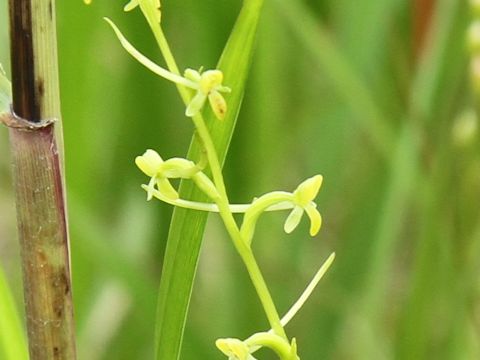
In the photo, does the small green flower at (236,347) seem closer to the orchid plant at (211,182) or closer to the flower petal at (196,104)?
the orchid plant at (211,182)

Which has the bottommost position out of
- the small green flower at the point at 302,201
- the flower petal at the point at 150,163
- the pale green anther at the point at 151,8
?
the small green flower at the point at 302,201

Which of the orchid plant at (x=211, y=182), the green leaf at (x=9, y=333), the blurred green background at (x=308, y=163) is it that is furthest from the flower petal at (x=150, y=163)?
the blurred green background at (x=308, y=163)

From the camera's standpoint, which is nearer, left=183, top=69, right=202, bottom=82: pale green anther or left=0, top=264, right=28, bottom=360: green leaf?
left=183, top=69, right=202, bottom=82: pale green anther

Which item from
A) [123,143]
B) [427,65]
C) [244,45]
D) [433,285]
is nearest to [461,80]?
[427,65]

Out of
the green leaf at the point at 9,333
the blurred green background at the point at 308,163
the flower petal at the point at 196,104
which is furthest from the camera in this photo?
the blurred green background at the point at 308,163

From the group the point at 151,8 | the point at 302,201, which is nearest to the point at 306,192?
the point at 302,201

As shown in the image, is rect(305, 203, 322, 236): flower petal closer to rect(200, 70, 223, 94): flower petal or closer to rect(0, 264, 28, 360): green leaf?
rect(200, 70, 223, 94): flower petal

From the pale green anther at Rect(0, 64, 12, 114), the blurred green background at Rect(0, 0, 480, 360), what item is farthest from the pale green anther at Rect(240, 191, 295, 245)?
the blurred green background at Rect(0, 0, 480, 360)
